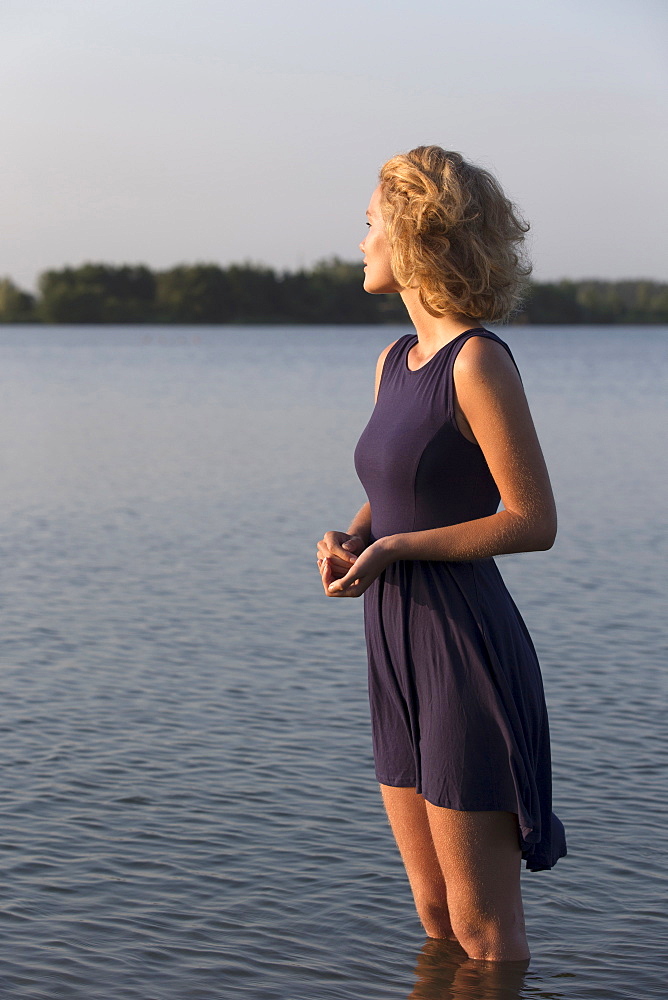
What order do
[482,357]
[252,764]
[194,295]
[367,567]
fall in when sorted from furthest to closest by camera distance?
1. [194,295]
2. [252,764]
3. [367,567]
4. [482,357]

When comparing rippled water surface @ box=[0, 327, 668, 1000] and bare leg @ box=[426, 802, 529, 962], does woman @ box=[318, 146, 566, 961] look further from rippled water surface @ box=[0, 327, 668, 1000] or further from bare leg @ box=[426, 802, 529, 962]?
rippled water surface @ box=[0, 327, 668, 1000]

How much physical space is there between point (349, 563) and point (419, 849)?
31.5 inches

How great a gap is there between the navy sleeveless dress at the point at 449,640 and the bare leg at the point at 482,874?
0.04 metres

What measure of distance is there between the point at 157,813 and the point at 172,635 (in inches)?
145

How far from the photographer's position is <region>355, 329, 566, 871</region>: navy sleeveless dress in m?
2.99

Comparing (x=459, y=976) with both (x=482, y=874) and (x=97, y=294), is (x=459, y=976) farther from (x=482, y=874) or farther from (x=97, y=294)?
(x=97, y=294)

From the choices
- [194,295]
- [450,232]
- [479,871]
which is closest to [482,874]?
[479,871]

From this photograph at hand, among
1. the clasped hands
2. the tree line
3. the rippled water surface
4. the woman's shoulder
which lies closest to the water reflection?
the rippled water surface

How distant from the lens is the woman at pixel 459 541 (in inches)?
115

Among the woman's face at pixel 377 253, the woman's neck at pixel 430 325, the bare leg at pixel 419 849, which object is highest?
the woman's face at pixel 377 253

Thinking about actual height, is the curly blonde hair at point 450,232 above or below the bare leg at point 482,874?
above

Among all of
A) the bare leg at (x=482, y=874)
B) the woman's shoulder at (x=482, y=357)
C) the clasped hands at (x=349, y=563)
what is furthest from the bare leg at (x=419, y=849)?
the woman's shoulder at (x=482, y=357)

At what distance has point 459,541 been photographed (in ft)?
9.75

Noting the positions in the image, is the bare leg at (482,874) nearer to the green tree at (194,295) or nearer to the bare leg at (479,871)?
the bare leg at (479,871)
